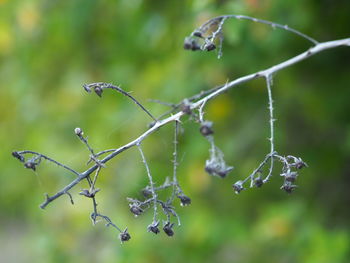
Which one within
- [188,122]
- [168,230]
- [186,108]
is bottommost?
[168,230]

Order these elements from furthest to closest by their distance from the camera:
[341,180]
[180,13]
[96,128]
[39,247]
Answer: [39,247] < [96,128] < [341,180] < [180,13]

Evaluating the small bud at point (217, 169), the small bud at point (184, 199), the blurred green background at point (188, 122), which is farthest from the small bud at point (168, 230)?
the blurred green background at point (188, 122)

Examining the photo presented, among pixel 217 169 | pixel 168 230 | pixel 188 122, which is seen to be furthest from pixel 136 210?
pixel 188 122

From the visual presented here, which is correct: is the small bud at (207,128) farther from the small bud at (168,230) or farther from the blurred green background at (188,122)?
the blurred green background at (188,122)

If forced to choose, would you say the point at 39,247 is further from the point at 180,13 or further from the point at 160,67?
the point at 180,13

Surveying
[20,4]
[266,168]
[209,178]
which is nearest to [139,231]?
[209,178]

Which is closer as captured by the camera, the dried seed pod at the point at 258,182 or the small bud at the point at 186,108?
the small bud at the point at 186,108

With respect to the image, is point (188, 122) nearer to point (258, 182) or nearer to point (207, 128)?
point (258, 182)

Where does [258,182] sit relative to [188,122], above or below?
below
